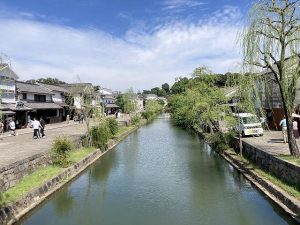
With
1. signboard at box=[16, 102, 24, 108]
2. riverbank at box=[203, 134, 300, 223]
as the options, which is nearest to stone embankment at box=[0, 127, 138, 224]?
riverbank at box=[203, 134, 300, 223]

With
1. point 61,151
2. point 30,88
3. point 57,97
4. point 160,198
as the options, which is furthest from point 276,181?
point 57,97

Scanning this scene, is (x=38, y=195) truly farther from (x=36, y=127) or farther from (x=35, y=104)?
(x=35, y=104)

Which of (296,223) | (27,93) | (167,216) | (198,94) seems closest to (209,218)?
(167,216)

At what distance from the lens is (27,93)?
151ft

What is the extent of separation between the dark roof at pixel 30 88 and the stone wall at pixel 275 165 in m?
32.4

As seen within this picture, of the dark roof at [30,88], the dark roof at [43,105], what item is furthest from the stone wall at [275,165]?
the dark roof at [30,88]

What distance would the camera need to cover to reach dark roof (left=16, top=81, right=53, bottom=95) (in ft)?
147

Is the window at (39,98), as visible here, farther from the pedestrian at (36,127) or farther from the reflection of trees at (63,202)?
the reflection of trees at (63,202)

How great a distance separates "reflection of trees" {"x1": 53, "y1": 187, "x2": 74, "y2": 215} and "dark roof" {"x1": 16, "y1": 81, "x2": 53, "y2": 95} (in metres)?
30.7

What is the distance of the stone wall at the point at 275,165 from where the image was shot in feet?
42.1

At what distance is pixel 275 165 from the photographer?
15.1 m

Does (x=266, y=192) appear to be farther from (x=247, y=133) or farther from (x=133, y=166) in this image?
(x=247, y=133)

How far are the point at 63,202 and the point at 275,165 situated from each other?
29.4ft

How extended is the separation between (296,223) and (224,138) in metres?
14.9
